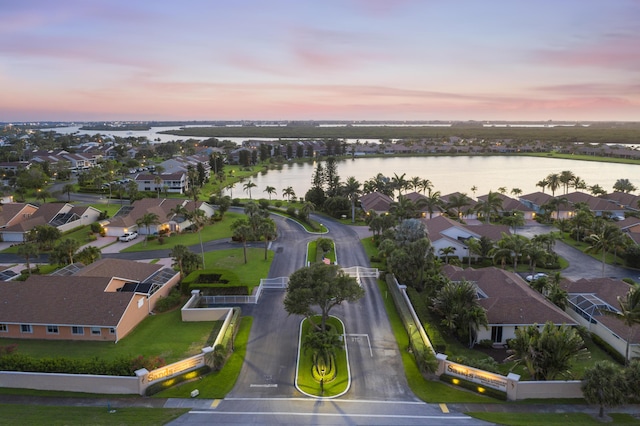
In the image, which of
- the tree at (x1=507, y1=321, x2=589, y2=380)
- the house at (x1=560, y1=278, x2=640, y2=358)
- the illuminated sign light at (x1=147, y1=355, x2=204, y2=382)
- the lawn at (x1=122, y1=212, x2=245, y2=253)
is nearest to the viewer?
the tree at (x1=507, y1=321, x2=589, y2=380)

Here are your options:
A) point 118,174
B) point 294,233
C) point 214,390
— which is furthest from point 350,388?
point 118,174

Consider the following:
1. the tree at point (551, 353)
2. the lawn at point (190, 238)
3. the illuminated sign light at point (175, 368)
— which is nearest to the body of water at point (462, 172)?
the lawn at point (190, 238)

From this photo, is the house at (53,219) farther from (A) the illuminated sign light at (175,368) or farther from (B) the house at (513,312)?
(B) the house at (513,312)

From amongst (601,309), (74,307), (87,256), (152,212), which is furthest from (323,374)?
(152,212)

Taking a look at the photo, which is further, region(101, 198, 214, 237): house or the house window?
region(101, 198, 214, 237): house

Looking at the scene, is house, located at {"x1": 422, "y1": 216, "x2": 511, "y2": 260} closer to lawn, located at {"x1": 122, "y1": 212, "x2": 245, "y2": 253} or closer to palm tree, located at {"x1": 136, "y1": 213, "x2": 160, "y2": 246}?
lawn, located at {"x1": 122, "y1": 212, "x2": 245, "y2": 253}

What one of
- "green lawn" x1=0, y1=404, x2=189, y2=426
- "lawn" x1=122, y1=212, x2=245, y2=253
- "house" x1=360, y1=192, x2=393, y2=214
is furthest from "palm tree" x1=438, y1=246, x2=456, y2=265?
"green lawn" x1=0, y1=404, x2=189, y2=426
